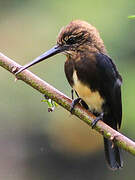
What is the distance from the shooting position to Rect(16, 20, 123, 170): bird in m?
3.49

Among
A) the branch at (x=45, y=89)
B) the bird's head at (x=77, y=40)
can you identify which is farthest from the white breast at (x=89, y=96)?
the branch at (x=45, y=89)

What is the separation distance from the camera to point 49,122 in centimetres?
587

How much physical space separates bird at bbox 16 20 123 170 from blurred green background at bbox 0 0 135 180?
193cm

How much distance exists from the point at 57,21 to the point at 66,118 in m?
1.07

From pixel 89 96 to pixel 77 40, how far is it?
367 mm

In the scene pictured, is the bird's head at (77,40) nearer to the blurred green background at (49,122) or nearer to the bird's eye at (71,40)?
the bird's eye at (71,40)

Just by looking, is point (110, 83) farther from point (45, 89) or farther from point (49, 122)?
point (49, 122)

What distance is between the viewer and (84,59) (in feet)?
11.6

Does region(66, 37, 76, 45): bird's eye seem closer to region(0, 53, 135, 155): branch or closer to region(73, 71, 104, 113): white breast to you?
region(73, 71, 104, 113): white breast

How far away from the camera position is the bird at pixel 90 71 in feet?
11.4

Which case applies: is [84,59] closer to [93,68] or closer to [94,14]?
[93,68]

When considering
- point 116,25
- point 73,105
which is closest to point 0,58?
point 73,105

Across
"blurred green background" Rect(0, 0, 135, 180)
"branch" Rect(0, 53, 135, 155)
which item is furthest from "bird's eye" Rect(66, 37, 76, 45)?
"blurred green background" Rect(0, 0, 135, 180)

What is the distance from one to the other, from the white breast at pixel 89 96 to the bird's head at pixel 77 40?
6.8 inches
